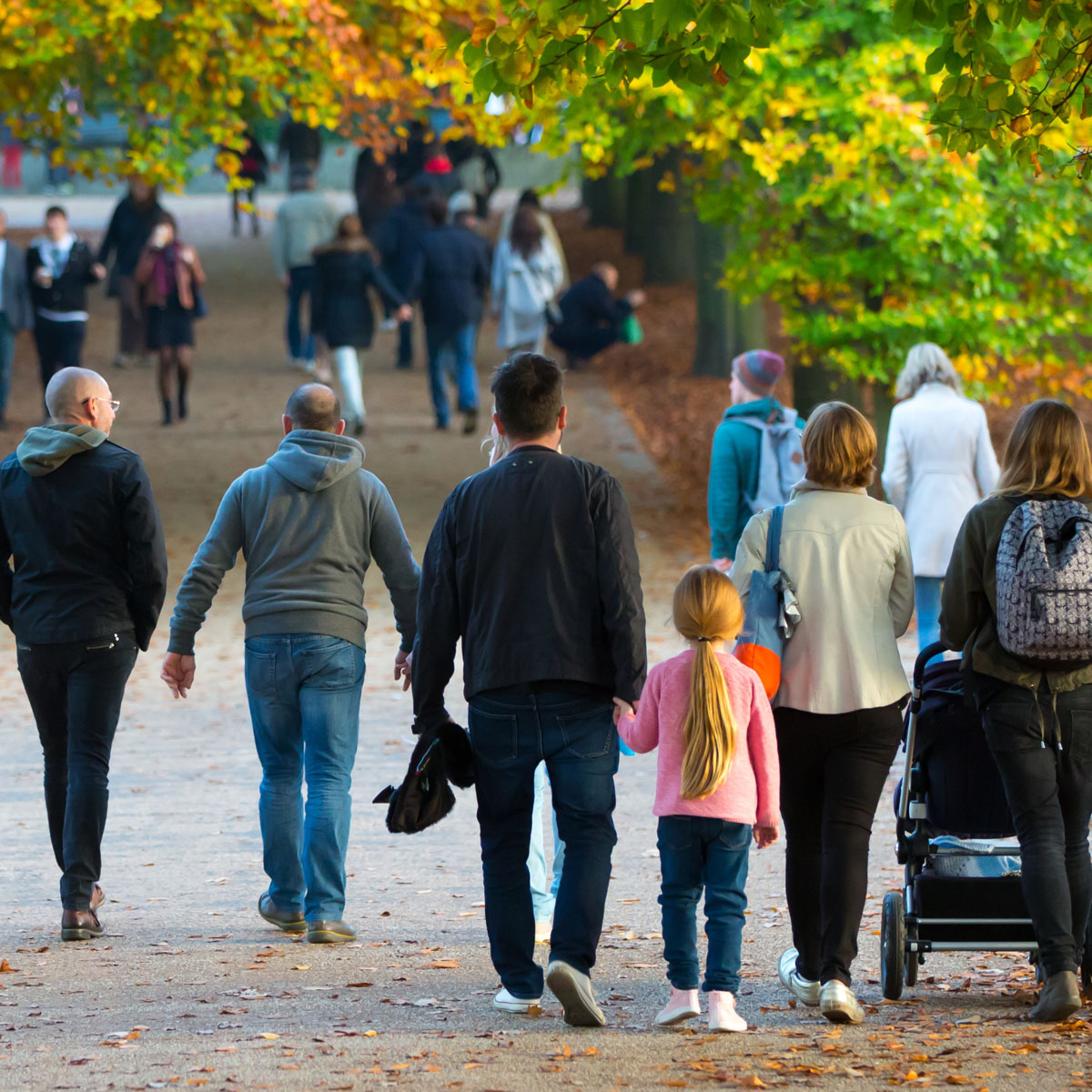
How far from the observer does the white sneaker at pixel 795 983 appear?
5516 mm

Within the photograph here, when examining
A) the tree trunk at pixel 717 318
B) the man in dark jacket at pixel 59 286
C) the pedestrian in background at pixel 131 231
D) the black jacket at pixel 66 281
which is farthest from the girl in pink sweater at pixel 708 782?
the tree trunk at pixel 717 318

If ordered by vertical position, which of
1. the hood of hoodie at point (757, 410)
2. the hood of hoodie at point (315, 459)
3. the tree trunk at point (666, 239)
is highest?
the tree trunk at point (666, 239)

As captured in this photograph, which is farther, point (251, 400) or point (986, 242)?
point (251, 400)

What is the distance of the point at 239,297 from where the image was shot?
90.0 feet

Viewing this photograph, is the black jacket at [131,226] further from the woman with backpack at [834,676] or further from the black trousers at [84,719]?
the woman with backpack at [834,676]

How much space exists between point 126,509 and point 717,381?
1552 cm

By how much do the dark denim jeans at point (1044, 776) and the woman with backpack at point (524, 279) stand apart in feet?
43.5

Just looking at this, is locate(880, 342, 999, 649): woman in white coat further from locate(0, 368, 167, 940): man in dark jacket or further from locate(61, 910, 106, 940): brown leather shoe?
locate(61, 910, 106, 940): brown leather shoe

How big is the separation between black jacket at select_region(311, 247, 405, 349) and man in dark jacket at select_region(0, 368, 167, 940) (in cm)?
A: 1074

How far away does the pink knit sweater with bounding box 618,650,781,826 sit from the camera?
16.9 feet

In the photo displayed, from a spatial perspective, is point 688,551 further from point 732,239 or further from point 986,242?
point 732,239

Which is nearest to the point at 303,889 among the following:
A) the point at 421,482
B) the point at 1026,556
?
the point at 1026,556

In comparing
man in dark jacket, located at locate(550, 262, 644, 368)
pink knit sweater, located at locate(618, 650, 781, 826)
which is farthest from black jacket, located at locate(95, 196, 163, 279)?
pink knit sweater, located at locate(618, 650, 781, 826)

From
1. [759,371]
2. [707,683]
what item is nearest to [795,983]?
[707,683]
